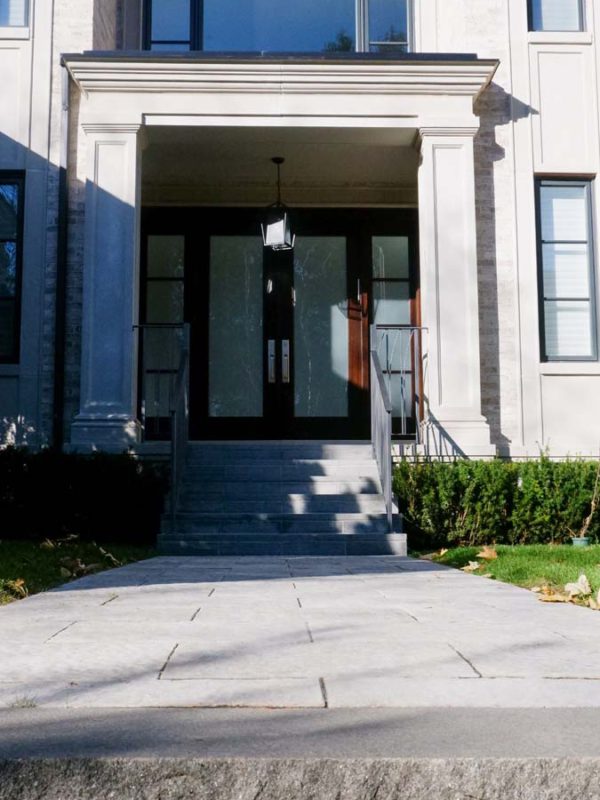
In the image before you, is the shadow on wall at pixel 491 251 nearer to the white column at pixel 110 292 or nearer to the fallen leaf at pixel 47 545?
the white column at pixel 110 292

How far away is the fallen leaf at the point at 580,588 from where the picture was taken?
13.7ft

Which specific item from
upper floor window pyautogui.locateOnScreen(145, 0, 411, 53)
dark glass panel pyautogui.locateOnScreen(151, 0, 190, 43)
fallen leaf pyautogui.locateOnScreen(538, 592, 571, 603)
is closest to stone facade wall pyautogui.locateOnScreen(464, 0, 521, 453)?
upper floor window pyautogui.locateOnScreen(145, 0, 411, 53)

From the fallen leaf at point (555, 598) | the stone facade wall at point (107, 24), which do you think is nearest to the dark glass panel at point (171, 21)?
the stone facade wall at point (107, 24)

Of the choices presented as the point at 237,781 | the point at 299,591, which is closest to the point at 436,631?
the point at 299,591

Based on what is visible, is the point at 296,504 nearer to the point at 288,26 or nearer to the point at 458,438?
the point at 458,438

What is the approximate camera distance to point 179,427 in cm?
A: 826

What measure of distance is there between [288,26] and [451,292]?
4312mm

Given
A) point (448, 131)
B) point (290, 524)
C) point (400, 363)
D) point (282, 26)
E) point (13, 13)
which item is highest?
point (282, 26)

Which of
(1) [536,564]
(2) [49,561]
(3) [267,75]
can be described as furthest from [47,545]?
(3) [267,75]

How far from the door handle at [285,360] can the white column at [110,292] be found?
2248 mm

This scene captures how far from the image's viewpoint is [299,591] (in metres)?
4.37

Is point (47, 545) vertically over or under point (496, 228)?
under

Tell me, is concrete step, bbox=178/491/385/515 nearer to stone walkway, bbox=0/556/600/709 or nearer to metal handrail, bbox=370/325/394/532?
metal handrail, bbox=370/325/394/532

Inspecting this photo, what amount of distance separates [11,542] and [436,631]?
5.23m
